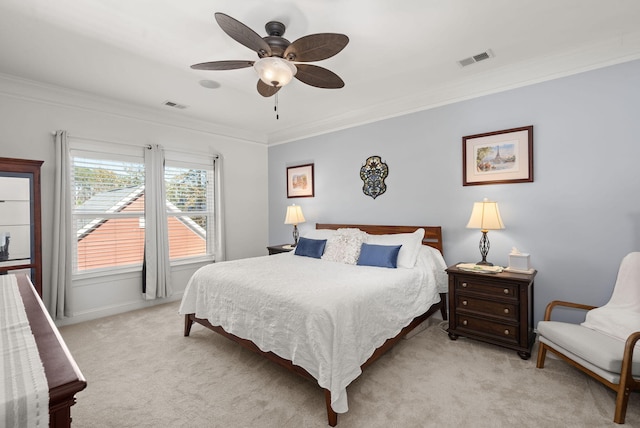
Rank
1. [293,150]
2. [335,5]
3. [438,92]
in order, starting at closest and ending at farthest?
[335,5], [438,92], [293,150]

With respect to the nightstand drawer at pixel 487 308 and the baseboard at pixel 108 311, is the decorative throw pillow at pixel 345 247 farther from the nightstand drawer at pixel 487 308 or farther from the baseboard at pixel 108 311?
the baseboard at pixel 108 311

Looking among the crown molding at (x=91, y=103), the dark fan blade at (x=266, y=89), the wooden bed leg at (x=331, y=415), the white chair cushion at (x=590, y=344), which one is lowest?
the wooden bed leg at (x=331, y=415)

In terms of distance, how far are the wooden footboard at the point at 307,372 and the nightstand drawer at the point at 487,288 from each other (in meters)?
0.53

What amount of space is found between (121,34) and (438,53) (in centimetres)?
271

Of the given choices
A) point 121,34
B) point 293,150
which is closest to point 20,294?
point 121,34

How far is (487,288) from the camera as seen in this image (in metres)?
2.89

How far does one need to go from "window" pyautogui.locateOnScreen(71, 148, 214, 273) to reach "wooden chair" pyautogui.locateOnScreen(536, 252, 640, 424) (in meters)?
4.57

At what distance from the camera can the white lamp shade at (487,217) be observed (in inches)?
119

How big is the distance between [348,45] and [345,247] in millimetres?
2124

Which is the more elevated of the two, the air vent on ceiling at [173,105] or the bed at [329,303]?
the air vent on ceiling at [173,105]

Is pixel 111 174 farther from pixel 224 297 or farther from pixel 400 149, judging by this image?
pixel 400 149

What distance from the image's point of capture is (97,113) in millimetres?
3854

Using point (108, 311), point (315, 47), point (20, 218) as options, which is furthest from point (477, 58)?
point (108, 311)

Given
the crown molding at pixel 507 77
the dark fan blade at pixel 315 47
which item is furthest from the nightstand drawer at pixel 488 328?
the dark fan blade at pixel 315 47
